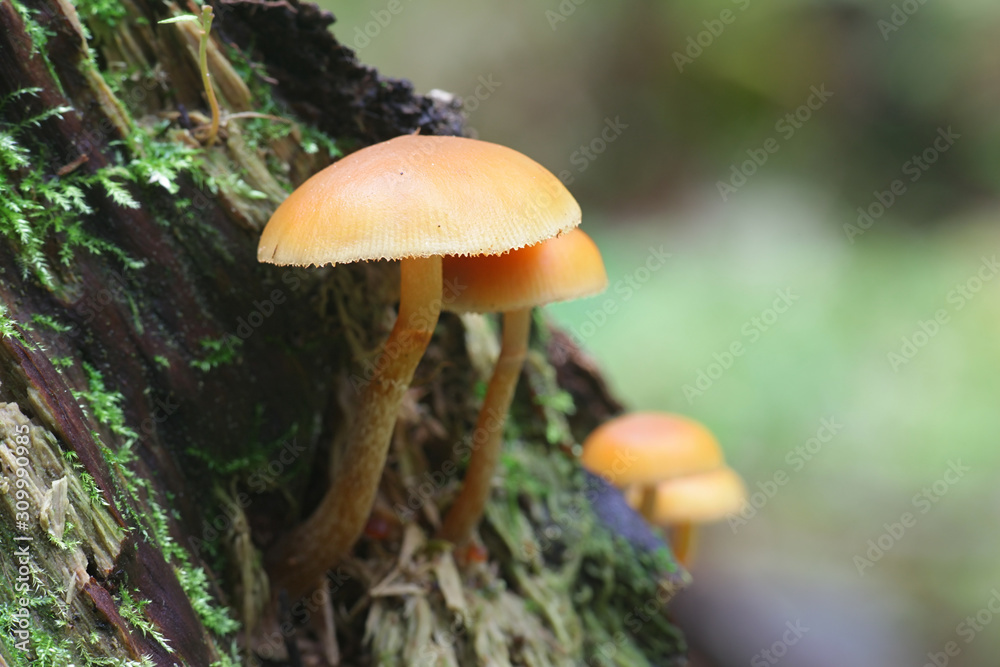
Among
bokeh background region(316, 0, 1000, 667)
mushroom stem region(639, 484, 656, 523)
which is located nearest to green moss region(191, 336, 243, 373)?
mushroom stem region(639, 484, 656, 523)

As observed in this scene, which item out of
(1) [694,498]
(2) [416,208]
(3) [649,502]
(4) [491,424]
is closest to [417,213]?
(2) [416,208]

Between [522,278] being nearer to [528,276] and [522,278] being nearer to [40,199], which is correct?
[528,276]

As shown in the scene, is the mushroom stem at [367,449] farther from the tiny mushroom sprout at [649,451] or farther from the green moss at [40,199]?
the tiny mushroom sprout at [649,451]

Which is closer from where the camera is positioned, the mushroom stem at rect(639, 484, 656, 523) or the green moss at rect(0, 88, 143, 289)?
the green moss at rect(0, 88, 143, 289)

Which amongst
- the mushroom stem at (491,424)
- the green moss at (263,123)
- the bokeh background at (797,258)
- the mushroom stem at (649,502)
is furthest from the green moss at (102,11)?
the bokeh background at (797,258)

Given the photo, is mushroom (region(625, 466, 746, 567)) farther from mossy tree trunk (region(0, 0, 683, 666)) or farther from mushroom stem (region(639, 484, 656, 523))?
mossy tree trunk (region(0, 0, 683, 666))

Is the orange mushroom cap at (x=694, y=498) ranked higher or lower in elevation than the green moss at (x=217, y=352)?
lower

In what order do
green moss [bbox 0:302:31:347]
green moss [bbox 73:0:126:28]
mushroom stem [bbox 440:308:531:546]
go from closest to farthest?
green moss [bbox 0:302:31:347], green moss [bbox 73:0:126:28], mushroom stem [bbox 440:308:531:546]
